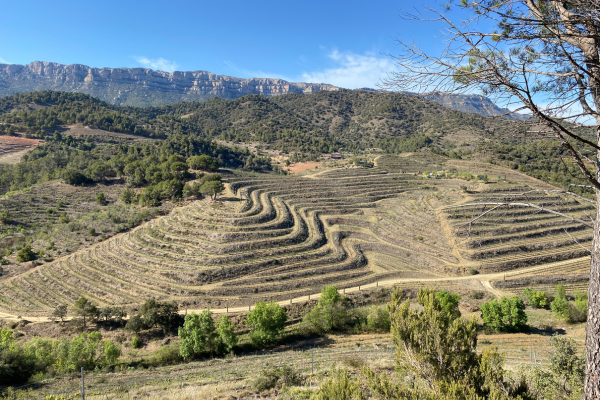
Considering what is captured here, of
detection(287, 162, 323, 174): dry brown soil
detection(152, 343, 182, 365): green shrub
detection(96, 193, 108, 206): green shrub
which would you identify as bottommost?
detection(152, 343, 182, 365): green shrub

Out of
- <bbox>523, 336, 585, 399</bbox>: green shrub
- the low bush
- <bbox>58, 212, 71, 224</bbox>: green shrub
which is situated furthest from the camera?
<bbox>58, 212, 71, 224</bbox>: green shrub

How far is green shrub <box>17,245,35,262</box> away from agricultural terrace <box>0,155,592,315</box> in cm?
272

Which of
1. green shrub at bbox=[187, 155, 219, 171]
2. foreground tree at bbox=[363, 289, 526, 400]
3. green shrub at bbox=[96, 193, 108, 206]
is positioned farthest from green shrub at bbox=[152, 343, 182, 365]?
green shrub at bbox=[187, 155, 219, 171]

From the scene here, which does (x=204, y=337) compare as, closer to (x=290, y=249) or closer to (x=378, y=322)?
(x=378, y=322)

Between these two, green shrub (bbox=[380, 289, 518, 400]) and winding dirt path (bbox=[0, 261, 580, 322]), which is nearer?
green shrub (bbox=[380, 289, 518, 400])

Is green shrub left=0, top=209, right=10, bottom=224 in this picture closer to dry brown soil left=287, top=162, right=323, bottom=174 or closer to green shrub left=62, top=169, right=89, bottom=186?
green shrub left=62, top=169, right=89, bottom=186

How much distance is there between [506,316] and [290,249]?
25.0 metres

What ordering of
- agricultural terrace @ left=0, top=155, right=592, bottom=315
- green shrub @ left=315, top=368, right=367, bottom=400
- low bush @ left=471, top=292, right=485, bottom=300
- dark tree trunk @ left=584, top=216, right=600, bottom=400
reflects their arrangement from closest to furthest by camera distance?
1. dark tree trunk @ left=584, top=216, right=600, bottom=400
2. green shrub @ left=315, top=368, right=367, bottom=400
3. low bush @ left=471, top=292, right=485, bottom=300
4. agricultural terrace @ left=0, top=155, right=592, bottom=315

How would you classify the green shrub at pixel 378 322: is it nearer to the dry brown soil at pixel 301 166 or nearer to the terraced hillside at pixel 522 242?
the terraced hillside at pixel 522 242

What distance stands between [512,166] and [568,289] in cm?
4920

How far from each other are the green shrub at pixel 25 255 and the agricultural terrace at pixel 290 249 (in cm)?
272

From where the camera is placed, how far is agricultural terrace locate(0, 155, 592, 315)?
33719 mm

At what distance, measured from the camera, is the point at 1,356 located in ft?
54.7

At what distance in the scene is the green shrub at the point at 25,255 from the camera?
38.8m
